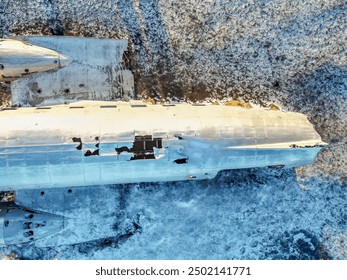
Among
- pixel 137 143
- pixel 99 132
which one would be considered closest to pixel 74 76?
pixel 99 132

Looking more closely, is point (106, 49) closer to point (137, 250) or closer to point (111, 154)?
point (111, 154)

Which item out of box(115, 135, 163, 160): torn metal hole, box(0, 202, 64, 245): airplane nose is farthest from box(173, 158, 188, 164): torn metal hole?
box(0, 202, 64, 245): airplane nose

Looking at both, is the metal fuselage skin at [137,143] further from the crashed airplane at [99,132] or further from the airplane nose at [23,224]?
the airplane nose at [23,224]

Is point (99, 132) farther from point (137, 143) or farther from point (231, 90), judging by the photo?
point (231, 90)

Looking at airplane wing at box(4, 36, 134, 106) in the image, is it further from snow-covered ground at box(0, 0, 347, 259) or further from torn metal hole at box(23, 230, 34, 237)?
torn metal hole at box(23, 230, 34, 237)

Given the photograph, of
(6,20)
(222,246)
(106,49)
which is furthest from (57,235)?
(6,20)

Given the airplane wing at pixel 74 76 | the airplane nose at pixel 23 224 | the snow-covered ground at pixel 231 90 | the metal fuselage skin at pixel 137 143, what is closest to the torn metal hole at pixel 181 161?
the metal fuselage skin at pixel 137 143

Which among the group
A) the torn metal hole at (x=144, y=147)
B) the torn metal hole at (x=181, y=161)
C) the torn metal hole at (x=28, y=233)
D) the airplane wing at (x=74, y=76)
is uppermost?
the airplane wing at (x=74, y=76)
